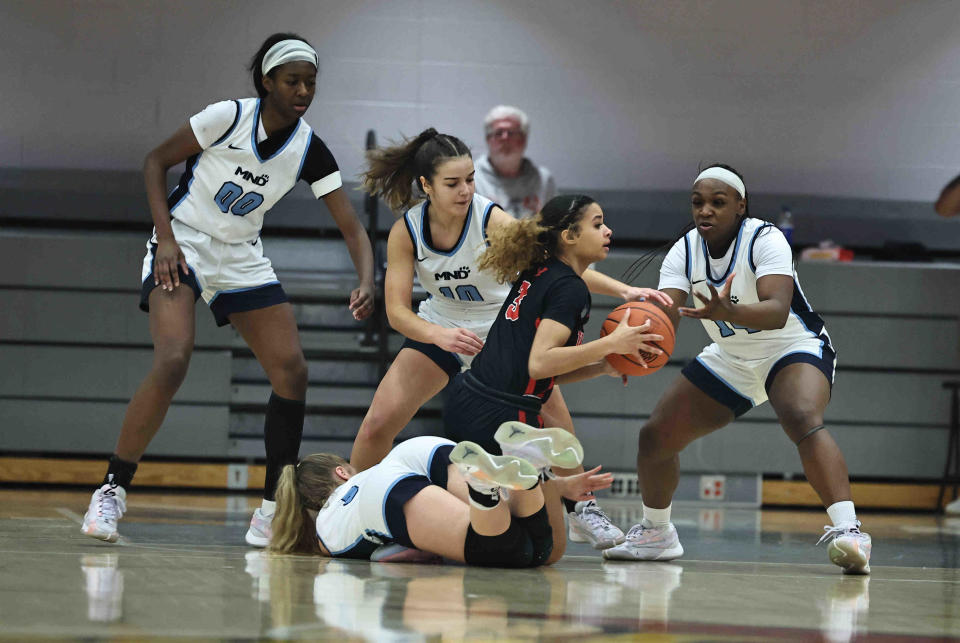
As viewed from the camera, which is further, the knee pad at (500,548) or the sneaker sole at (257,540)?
the sneaker sole at (257,540)

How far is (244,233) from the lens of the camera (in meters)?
4.23

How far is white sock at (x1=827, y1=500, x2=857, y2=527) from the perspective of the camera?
12.3 ft

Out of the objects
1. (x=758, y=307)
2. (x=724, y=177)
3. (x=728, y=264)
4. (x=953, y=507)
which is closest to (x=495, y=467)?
(x=758, y=307)

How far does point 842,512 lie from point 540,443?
50.8 inches

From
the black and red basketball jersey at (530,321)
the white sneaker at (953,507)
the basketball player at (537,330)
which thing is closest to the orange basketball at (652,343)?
the basketball player at (537,330)

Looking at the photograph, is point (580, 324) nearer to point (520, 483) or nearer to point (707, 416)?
point (520, 483)

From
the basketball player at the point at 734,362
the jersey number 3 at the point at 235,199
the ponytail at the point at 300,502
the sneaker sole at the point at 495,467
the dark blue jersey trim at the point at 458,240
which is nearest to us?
the sneaker sole at the point at 495,467

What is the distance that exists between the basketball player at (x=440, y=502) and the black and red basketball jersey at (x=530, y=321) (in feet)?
0.77

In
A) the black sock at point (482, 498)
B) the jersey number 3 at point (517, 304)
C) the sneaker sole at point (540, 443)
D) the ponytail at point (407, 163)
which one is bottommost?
the black sock at point (482, 498)

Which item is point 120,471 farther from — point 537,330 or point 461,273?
point 537,330

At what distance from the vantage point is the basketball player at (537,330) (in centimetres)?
326

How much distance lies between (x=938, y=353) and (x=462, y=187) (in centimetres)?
469

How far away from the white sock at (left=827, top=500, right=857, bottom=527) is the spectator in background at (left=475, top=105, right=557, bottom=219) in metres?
3.49

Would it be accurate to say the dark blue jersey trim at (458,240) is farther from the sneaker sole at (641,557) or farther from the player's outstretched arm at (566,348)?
the sneaker sole at (641,557)
